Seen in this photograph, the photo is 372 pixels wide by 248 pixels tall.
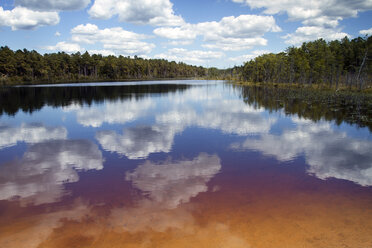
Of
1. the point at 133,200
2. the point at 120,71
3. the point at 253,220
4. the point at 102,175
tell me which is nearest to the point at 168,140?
Answer: the point at 102,175

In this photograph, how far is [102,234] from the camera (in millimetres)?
8562

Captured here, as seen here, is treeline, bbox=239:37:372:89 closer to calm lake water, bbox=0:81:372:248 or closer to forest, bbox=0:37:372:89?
forest, bbox=0:37:372:89

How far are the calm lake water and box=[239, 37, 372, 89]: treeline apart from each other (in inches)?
2887

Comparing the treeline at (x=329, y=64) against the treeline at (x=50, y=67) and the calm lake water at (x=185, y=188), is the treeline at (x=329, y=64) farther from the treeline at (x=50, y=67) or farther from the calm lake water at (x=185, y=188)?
the treeline at (x=50, y=67)

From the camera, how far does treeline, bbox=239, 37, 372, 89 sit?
274 feet

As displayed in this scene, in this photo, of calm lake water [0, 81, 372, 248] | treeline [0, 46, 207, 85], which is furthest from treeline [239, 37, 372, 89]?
treeline [0, 46, 207, 85]

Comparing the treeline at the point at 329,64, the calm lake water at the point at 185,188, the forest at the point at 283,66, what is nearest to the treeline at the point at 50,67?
the forest at the point at 283,66

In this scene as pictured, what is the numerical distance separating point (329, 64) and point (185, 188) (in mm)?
98393

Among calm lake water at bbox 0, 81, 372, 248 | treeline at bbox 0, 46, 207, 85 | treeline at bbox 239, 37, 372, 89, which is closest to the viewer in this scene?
calm lake water at bbox 0, 81, 372, 248

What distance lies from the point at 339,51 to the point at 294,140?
9931 centimetres

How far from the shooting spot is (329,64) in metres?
90.2

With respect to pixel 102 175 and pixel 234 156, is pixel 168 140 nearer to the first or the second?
pixel 234 156

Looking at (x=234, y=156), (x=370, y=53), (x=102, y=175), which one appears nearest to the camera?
(x=102, y=175)

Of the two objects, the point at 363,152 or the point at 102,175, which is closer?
the point at 102,175
